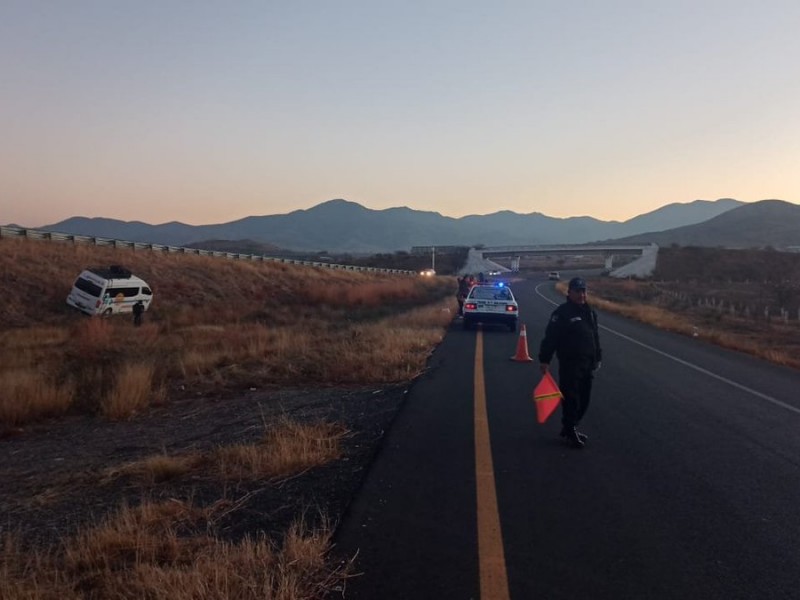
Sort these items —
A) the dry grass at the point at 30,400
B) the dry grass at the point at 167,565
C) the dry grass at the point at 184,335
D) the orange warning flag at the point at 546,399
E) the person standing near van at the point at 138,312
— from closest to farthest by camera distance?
the dry grass at the point at 167,565 < the orange warning flag at the point at 546,399 < the dry grass at the point at 30,400 < the dry grass at the point at 184,335 < the person standing near van at the point at 138,312

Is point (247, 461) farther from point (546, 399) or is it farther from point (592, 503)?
point (546, 399)

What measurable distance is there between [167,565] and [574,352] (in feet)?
16.0

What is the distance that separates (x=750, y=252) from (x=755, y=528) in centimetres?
12554

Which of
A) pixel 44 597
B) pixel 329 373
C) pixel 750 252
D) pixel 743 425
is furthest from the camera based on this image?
pixel 750 252

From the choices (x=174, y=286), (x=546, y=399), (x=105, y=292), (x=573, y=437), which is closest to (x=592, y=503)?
(x=573, y=437)

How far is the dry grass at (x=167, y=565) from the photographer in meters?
3.65

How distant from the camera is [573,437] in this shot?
7.37 meters

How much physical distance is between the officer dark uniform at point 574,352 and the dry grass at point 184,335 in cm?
498

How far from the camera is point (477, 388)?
36.5 feet

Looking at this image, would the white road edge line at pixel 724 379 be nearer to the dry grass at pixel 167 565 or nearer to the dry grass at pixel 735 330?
the dry grass at pixel 735 330

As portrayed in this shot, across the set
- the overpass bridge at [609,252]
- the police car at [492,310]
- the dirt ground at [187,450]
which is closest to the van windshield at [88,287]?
the police car at [492,310]

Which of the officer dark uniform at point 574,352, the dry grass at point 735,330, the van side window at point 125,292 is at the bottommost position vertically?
the dry grass at point 735,330

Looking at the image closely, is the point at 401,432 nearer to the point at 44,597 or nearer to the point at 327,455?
A: the point at 327,455

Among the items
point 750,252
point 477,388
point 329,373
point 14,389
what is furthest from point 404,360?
point 750,252
